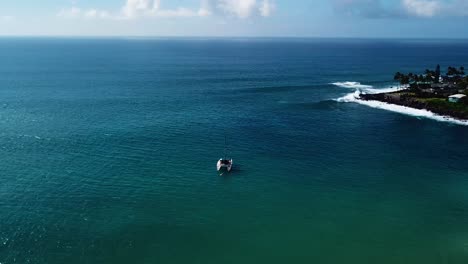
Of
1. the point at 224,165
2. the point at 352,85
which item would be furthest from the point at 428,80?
the point at 224,165

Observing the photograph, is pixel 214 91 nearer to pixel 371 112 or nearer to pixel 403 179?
pixel 371 112

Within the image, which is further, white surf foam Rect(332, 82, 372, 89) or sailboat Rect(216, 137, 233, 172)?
white surf foam Rect(332, 82, 372, 89)

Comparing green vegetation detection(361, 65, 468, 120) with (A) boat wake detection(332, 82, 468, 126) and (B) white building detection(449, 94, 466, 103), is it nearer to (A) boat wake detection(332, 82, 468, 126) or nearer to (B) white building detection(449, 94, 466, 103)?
(B) white building detection(449, 94, 466, 103)

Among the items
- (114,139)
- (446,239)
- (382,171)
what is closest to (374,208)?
(446,239)

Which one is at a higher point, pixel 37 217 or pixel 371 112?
pixel 371 112

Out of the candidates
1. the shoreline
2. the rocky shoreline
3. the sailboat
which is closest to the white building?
the rocky shoreline

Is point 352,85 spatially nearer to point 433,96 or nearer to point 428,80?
point 428,80

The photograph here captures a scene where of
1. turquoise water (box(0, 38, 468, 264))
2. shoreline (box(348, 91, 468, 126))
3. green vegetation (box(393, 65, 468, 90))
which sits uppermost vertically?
green vegetation (box(393, 65, 468, 90))

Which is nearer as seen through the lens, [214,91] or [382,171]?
[382,171]

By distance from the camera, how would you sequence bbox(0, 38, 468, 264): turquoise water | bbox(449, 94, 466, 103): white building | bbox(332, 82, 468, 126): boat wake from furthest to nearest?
bbox(449, 94, 466, 103): white building
bbox(332, 82, 468, 126): boat wake
bbox(0, 38, 468, 264): turquoise water
